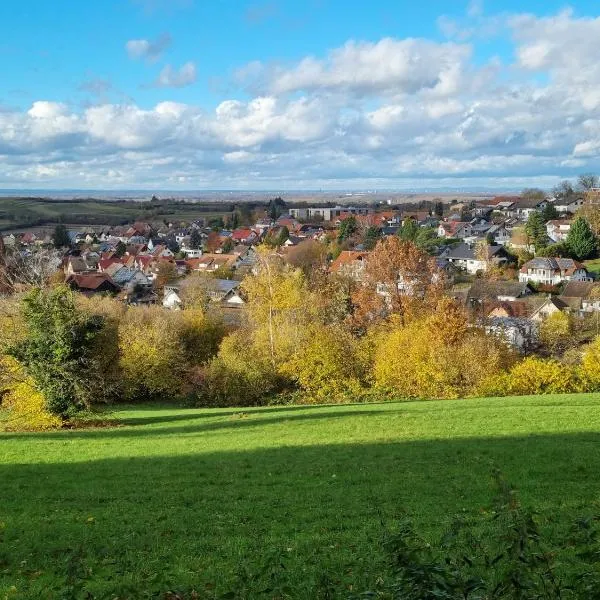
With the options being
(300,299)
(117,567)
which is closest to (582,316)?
(300,299)

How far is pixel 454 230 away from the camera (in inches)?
5600

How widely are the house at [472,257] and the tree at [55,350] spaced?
76.6m

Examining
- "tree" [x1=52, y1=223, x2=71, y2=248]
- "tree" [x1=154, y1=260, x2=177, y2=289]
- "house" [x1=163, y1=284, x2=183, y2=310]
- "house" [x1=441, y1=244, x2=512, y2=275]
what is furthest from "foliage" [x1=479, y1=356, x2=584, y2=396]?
"tree" [x1=52, y1=223, x2=71, y2=248]

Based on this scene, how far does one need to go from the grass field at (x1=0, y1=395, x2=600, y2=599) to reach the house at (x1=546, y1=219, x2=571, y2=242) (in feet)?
326

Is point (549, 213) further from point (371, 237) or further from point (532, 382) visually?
point (532, 382)

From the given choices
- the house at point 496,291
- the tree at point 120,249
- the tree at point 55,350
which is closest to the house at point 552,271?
the house at point 496,291

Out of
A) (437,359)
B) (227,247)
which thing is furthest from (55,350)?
(227,247)

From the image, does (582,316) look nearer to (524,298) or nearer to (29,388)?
(524,298)

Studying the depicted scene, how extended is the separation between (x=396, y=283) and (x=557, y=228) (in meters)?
88.8

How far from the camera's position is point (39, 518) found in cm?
1307

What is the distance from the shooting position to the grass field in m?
9.53

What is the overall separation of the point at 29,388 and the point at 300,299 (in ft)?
60.2

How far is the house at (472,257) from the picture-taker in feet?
321

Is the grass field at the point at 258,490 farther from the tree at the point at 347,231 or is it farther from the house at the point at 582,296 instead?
the tree at the point at 347,231
